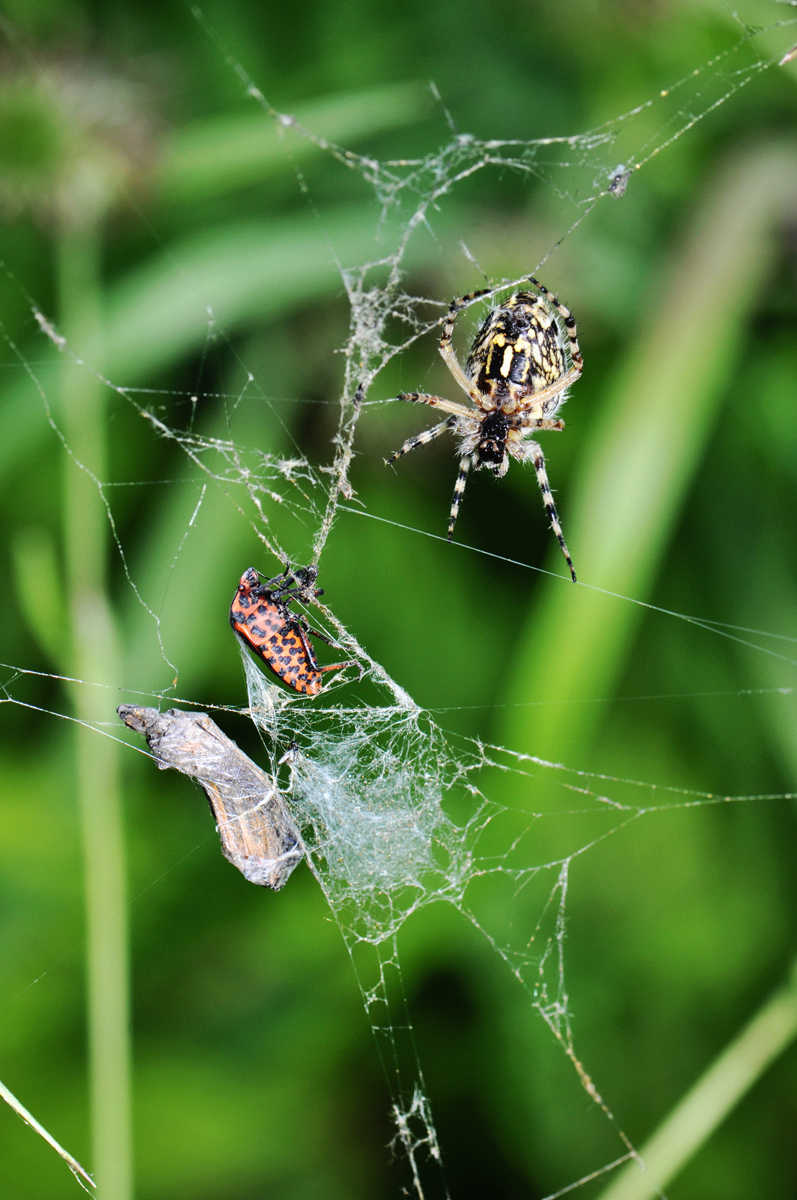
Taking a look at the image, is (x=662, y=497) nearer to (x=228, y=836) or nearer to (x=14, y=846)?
(x=228, y=836)

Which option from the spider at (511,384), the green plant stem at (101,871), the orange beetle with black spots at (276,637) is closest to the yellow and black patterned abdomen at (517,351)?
the spider at (511,384)

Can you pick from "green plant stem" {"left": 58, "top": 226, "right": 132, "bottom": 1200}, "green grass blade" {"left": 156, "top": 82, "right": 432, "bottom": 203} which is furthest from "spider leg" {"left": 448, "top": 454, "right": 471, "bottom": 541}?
"green grass blade" {"left": 156, "top": 82, "right": 432, "bottom": 203}

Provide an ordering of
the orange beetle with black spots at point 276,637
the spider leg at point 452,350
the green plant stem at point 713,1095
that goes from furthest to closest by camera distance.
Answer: the spider leg at point 452,350, the green plant stem at point 713,1095, the orange beetle with black spots at point 276,637

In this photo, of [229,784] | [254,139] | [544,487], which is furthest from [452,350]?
[229,784]

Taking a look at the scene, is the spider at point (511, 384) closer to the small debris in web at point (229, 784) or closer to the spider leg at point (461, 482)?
the spider leg at point (461, 482)

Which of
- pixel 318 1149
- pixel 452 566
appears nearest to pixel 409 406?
pixel 452 566

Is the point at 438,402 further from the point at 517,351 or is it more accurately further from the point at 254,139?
the point at 254,139
